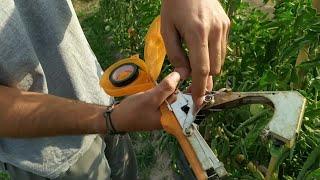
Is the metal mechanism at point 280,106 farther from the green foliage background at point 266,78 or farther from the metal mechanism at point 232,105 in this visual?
the green foliage background at point 266,78

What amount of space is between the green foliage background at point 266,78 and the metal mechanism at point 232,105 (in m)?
0.13

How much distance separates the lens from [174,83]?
114 centimetres

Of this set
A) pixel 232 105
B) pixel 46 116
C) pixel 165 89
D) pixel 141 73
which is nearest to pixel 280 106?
pixel 232 105

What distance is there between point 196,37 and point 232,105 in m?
0.18

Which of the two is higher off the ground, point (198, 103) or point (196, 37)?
point (196, 37)

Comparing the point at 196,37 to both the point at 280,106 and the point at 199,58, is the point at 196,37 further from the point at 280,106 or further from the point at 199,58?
the point at 280,106

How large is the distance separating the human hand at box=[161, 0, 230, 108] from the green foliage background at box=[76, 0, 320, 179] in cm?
21

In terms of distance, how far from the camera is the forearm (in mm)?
1255

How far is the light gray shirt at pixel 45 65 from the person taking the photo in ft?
4.46

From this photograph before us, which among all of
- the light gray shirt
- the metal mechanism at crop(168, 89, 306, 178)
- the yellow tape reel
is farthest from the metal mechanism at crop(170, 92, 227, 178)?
the light gray shirt

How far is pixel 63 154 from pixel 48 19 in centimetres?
43

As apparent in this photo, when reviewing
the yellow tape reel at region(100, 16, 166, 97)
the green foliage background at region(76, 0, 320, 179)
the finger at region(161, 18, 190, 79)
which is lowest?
the green foliage background at region(76, 0, 320, 179)

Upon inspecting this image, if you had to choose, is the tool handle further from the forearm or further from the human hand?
the forearm

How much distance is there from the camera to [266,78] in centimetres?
134
